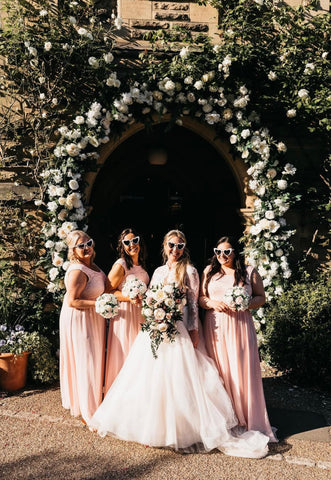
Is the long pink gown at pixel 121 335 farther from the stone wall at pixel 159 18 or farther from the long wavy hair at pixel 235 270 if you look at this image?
the stone wall at pixel 159 18

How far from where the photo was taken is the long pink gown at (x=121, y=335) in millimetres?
4379

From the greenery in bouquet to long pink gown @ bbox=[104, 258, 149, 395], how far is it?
1.28 metres

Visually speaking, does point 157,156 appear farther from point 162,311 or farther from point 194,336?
point 162,311

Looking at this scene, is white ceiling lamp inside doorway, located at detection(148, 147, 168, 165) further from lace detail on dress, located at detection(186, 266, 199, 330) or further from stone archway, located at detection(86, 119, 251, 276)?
lace detail on dress, located at detection(186, 266, 199, 330)

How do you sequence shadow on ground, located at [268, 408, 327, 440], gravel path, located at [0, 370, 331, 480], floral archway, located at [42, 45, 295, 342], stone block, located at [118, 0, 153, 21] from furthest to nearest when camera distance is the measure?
1. stone block, located at [118, 0, 153, 21]
2. floral archway, located at [42, 45, 295, 342]
3. shadow on ground, located at [268, 408, 327, 440]
4. gravel path, located at [0, 370, 331, 480]

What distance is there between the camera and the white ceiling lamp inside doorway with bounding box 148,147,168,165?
7.79 m

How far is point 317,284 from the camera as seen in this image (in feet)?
20.6

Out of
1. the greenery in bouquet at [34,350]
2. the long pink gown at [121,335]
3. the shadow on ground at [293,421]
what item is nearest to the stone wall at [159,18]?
the long pink gown at [121,335]

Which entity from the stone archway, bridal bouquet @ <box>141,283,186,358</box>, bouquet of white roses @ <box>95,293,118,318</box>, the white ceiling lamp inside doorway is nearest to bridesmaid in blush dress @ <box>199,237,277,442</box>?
bridal bouquet @ <box>141,283,186,358</box>

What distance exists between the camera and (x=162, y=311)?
12.1 feet

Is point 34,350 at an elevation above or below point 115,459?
above

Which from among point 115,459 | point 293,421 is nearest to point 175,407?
point 115,459

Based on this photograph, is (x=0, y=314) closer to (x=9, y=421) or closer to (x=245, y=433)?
(x=9, y=421)

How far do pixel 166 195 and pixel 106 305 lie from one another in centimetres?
482
